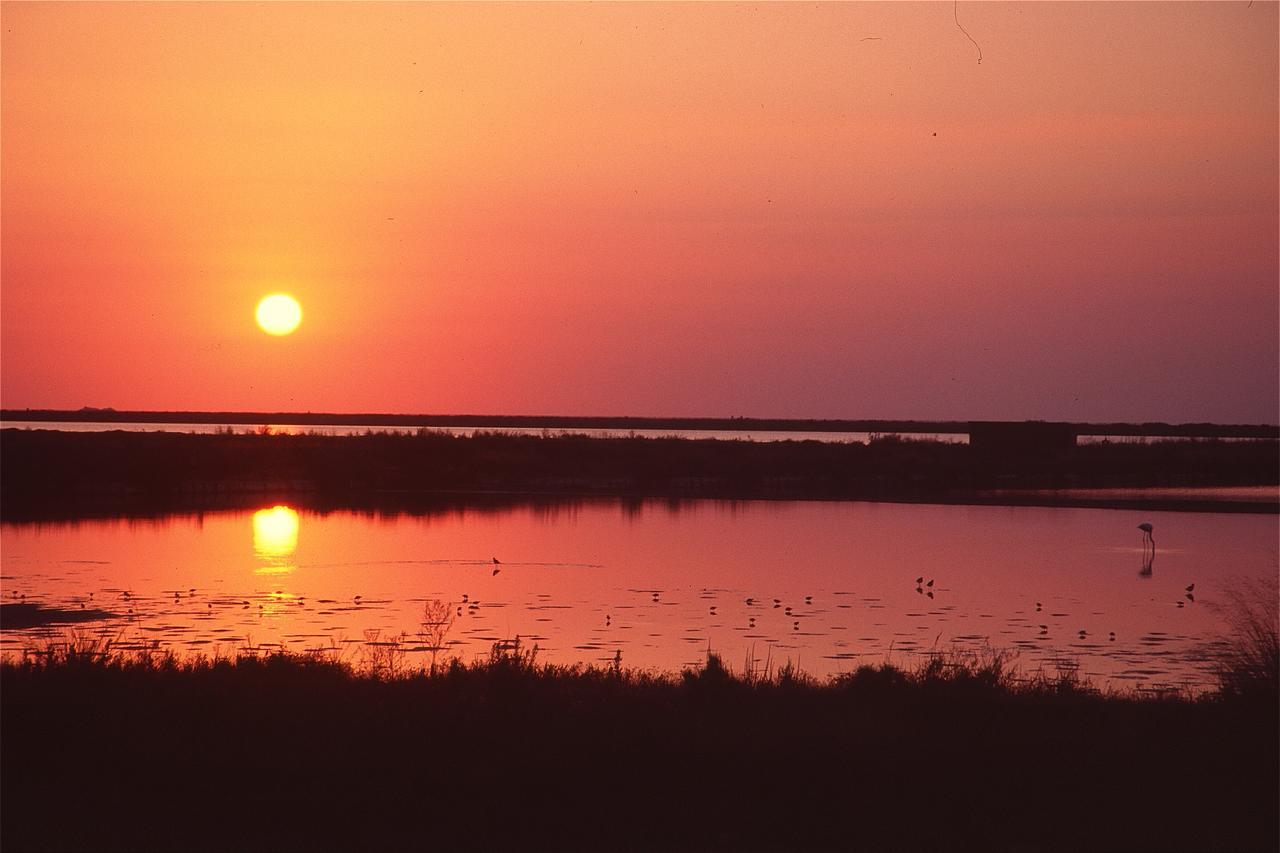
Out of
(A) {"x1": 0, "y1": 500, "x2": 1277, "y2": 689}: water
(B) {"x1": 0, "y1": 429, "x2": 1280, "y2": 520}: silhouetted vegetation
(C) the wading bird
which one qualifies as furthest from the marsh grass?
(B) {"x1": 0, "y1": 429, "x2": 1280, "y2": 520}: silhouetted vegetation

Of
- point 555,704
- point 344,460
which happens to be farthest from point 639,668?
point 344,460

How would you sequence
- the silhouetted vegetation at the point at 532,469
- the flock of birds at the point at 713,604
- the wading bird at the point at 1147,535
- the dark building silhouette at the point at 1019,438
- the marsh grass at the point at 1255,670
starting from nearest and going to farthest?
the marsh grass at the point at 1255,670 < the flock of birds at the point at 713,604 < the wading bird at the point at 1147,535 < the silhouetted vegetation at the point at 532,469 < the dark building silhouette at the point at 1019,438

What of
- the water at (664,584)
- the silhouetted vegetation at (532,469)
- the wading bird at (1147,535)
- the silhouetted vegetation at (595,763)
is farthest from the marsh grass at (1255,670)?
the silhouetted vegetation at (532,469)

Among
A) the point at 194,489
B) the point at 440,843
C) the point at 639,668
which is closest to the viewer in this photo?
the point at 440,843

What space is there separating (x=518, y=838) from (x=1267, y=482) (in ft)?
209

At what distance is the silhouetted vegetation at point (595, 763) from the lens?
9.98 m

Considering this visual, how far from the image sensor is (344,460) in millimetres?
61500

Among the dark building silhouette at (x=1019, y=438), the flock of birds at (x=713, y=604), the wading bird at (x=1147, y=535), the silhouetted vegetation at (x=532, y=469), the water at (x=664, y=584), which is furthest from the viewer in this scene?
the dark building silhouette at (x=1019, y=438)

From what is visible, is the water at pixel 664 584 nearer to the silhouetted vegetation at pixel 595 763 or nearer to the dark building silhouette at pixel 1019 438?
the silhouetted vegetation at pixel 595 763

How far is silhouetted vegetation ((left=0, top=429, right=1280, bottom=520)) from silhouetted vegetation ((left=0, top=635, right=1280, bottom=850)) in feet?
101

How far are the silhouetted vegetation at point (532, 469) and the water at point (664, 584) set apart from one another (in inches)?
402

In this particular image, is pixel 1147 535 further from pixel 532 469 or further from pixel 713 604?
pixel 532 469

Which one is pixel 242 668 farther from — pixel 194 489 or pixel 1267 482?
pixel 1267 482

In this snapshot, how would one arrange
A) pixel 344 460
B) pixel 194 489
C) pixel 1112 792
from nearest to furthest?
pixel 1112 792 < pixel 194 489 < pixel 344 460
